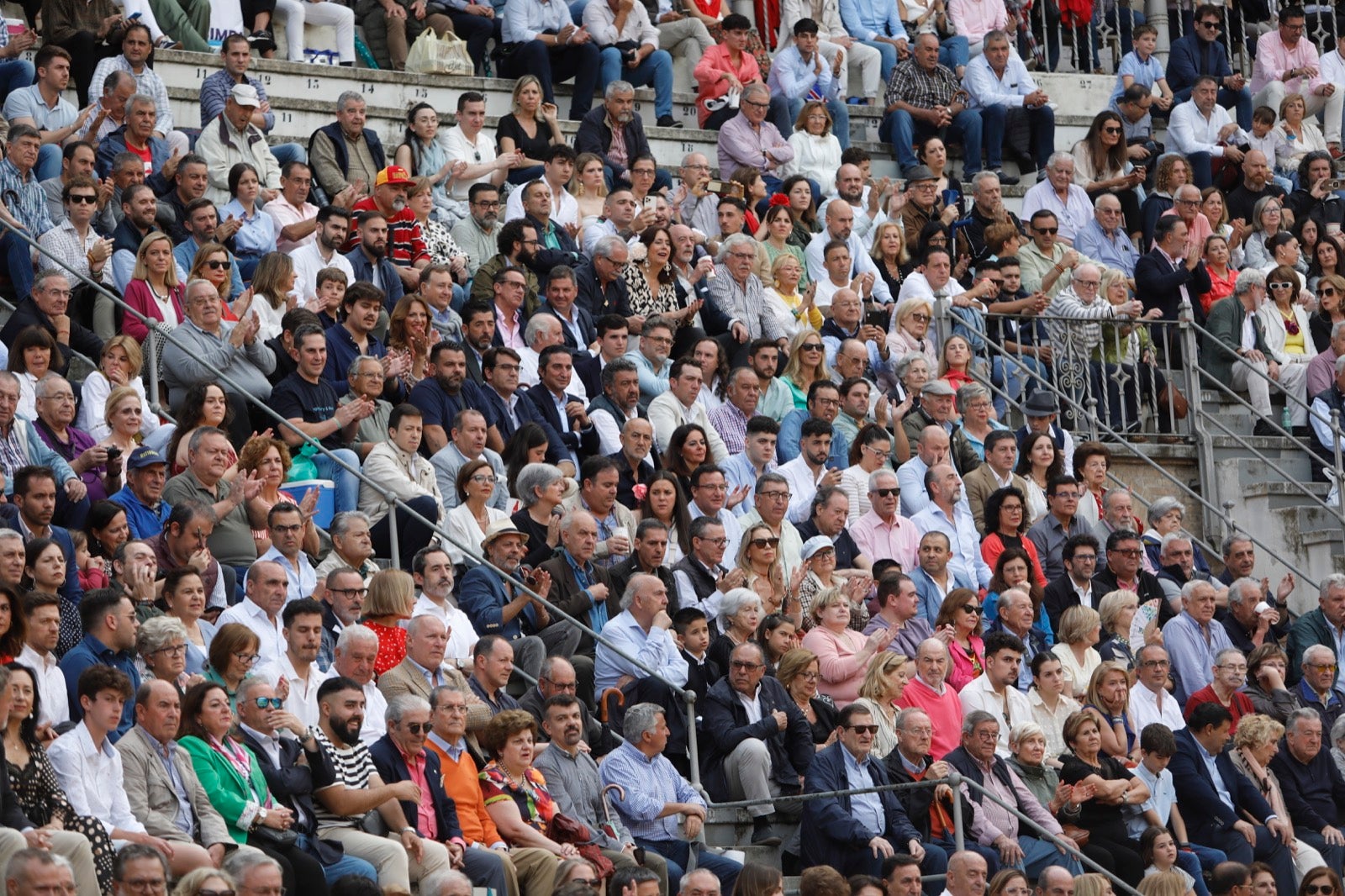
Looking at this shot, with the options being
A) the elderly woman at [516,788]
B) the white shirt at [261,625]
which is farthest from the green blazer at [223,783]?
the elderly woman at [516,788]

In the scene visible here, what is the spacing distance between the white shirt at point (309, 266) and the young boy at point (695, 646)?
3.54m

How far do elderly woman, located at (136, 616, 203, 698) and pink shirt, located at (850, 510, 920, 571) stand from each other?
5337 millimetres

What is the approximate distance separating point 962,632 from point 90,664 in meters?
5.47

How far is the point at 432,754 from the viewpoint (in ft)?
36.6

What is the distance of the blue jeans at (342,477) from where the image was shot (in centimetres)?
1341

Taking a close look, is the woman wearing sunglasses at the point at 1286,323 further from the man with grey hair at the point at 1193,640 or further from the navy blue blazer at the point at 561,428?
the navy blue blazer at the point at 561,428

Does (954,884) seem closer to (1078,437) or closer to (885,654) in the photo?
(885,654)

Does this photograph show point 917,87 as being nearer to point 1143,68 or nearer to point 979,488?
point 1143,68

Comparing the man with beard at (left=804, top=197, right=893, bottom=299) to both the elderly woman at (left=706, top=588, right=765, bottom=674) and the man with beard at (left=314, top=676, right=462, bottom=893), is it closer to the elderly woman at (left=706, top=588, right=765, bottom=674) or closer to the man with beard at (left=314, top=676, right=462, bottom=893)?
the elderly woman at (left=706, top=588, right=765, bottom=674)

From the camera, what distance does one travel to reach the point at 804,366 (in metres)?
16.5

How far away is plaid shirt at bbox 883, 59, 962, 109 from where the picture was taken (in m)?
20.6

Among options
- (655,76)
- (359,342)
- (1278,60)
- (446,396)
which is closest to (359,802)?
(446,396)

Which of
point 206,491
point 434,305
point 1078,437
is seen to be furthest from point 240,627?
point 1078,437

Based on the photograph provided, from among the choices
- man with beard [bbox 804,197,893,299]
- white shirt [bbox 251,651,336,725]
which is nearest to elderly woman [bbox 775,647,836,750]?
white shirt [bbox 251,651,336,725]
